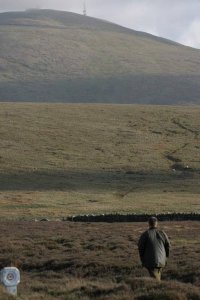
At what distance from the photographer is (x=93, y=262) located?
23656 millimetres

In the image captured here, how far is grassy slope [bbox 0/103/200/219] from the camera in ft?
185

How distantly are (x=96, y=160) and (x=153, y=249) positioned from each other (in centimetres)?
6296

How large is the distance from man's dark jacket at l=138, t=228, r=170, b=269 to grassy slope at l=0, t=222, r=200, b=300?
0.48m

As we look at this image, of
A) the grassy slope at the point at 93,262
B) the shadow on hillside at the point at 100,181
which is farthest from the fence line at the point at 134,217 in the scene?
the shadow on hillside at the point at 100,181

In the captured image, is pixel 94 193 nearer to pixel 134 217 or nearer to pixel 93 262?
pixel 134 217

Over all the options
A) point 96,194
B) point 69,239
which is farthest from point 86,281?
point 96,194

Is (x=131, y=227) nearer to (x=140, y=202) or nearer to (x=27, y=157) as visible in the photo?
(x=140, y=202)

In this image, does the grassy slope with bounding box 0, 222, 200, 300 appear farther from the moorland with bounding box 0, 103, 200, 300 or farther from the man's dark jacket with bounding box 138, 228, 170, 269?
the man's dark jacket with bounding box 138, 228, 170, 269

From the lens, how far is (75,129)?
336ft

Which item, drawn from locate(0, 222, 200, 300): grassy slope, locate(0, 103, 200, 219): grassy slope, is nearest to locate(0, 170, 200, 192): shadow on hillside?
locate(0, 103, 200, 219): grassy slope

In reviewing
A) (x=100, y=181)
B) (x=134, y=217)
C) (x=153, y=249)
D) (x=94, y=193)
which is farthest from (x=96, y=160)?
(x=153, y=249)

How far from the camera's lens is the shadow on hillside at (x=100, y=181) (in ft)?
217

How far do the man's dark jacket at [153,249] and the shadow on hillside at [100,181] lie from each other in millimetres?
46374

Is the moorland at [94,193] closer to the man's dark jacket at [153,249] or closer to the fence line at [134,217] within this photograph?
the man's dark jacket at [153,249]
